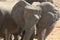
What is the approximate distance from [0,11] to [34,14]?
1426 millimetres

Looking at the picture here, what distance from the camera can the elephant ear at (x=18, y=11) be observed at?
958 cm

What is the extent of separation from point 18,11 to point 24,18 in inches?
18.0

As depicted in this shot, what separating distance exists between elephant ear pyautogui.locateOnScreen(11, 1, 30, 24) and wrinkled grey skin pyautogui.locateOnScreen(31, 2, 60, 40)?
50 cm

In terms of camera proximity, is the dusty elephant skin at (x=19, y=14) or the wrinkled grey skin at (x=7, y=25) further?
the wrinkled grey skin at (x=7, y=25)

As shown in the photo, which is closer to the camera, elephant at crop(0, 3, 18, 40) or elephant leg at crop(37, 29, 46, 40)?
elephant leg at crop(37, 29, 46, 40)

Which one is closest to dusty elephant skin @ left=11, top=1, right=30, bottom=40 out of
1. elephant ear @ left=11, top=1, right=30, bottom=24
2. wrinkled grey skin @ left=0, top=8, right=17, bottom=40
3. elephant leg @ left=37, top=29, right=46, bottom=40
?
elephant ear @ left=11, top=1, right=30, bottom=24

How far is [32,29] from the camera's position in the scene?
917 centimetres

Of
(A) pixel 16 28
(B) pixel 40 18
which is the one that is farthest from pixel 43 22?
(A) pixel 16 28

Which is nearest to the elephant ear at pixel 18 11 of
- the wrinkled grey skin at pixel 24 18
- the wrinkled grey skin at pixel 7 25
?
the wrinkled grey skin at pixel 24 18

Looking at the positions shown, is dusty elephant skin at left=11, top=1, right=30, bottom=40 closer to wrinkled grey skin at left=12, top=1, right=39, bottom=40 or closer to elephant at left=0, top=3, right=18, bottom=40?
wrinkled grey skin at left=12, top=1, right=39, bottom=40

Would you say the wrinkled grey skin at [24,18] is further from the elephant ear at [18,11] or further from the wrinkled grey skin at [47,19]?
the wrinkled grey skin at [47,19]

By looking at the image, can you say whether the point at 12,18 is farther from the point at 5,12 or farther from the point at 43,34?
the point at 43,34

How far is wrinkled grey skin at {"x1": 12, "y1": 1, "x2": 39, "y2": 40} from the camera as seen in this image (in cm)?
912

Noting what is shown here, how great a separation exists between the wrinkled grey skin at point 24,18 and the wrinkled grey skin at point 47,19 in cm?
40
